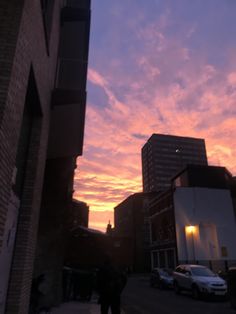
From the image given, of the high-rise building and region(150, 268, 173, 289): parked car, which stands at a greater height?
the high-rise building

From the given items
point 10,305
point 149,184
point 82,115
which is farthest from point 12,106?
point 149,184

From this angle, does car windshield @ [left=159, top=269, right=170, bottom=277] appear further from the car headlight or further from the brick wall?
the brick wall

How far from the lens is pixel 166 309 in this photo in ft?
39.4

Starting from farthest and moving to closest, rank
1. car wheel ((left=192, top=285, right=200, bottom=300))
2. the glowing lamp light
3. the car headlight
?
the glowing lamp light < car wheel ((left=192, top=285, right=200, bottom=300)) < the car headlight

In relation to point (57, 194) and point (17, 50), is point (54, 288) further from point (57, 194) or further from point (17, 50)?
point (17, 50)

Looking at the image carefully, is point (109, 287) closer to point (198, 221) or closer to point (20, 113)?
point (20, 113)

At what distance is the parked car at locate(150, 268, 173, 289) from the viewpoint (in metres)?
20.3

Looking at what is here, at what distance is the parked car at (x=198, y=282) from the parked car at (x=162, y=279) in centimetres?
280

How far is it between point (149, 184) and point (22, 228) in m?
135

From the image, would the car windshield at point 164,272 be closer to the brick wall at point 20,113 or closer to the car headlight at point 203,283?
the car headlight at point 203,283

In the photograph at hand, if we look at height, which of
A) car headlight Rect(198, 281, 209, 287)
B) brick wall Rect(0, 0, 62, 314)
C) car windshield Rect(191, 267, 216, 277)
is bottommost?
car headlight Rect(198, 281, 209, 287)

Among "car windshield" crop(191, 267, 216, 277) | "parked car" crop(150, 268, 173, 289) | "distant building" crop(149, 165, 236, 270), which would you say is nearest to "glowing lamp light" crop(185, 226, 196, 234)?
"distant building" crop(149, 165, 236, 270)

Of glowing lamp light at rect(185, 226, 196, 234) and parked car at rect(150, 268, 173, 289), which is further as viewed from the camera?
glowing lamp light at rect(185, 226, 196, 234)

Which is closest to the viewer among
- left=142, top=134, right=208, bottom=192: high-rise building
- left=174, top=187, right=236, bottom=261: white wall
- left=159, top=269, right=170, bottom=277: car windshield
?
left=159, top=269, right=170, bottom=277: car windshield
